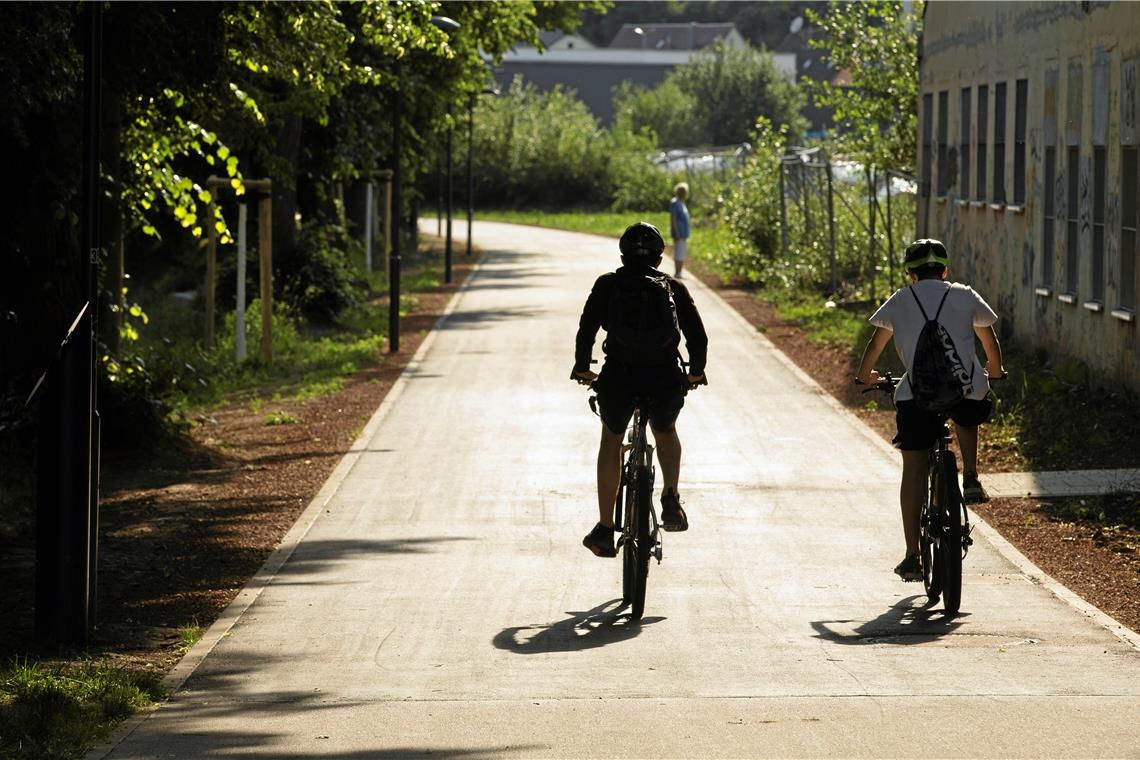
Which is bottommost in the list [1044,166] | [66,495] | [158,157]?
[66,495]

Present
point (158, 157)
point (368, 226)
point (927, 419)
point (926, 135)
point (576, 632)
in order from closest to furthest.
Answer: point (576, 632) < point (927, 419) < point (158, 157) < point (926, 135) < point (368, 226)

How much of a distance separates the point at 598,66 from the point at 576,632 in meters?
111

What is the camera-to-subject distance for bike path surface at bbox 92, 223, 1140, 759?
253 inches

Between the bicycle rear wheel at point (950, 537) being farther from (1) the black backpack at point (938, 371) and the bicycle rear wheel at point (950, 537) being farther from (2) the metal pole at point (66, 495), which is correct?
(2) the metal pole at point (66, 495)

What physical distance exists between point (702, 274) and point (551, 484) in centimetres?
2633

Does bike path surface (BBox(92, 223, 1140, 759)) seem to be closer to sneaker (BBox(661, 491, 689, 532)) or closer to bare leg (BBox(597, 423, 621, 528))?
sneaker (BBox(661, 491, 689, 532))

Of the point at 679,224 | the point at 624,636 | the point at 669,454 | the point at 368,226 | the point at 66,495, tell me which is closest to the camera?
the point at 66,495

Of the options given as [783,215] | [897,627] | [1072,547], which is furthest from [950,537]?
[783,215]

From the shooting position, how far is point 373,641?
8.41m

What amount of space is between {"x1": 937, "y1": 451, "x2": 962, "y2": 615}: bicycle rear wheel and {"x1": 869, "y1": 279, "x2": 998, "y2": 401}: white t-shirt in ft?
1.37

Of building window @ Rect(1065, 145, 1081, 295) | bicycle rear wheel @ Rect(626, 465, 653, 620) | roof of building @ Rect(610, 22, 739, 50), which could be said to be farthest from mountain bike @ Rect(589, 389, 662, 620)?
roof of building @ Rect(610, 22, 739, 50)

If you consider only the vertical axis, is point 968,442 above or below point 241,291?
below

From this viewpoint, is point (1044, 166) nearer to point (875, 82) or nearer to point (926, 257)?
point (926, 257)

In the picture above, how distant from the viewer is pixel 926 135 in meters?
28.3
